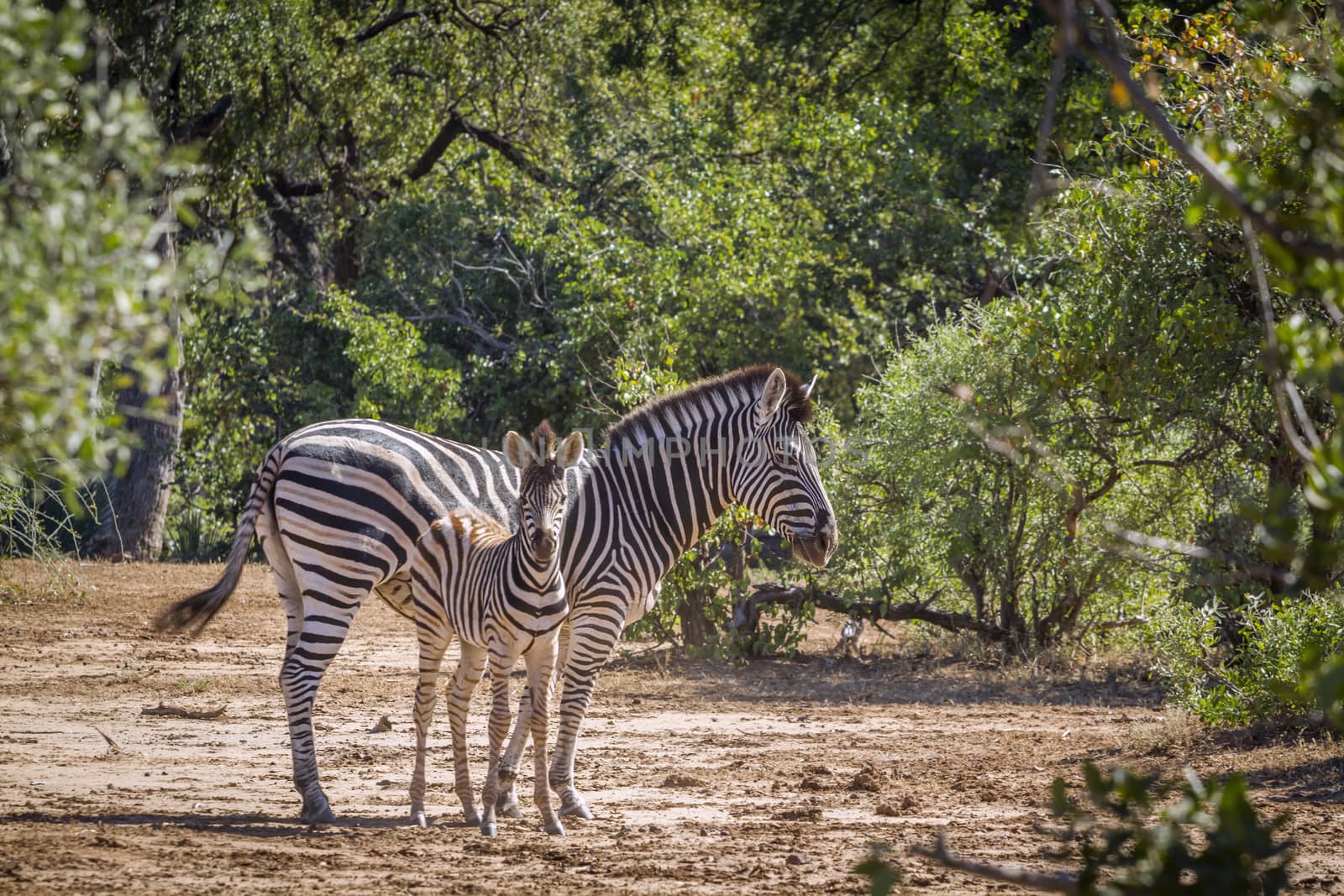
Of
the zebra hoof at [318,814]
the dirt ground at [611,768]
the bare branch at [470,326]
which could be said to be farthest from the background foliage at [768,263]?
the zebra hoof at [318,814]

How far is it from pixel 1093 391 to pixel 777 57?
1062 centimetres

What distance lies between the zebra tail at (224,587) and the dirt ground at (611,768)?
0.88m

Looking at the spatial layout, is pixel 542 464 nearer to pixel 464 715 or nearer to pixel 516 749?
pixel 464 715

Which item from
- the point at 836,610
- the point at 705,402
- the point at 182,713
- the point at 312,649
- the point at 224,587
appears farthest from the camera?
the point at 836,610

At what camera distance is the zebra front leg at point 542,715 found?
6.45 m

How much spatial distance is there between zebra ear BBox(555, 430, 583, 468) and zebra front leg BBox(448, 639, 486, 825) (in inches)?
43.2

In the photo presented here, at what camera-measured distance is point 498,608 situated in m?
6.45

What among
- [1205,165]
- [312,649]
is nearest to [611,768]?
[312,649]

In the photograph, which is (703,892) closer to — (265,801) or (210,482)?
(265,801)

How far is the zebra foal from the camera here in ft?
21.0

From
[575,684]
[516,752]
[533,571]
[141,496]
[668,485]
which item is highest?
[141,496]

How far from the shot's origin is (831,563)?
519 inches

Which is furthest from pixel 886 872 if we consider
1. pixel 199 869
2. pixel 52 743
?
pixel 52 743

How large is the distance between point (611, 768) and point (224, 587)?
8.56 ft
